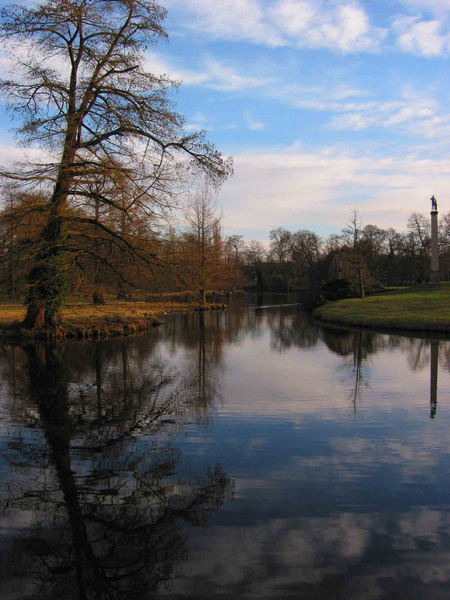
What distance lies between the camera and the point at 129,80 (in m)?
18.7

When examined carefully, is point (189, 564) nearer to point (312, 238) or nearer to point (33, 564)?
point (33, 564)

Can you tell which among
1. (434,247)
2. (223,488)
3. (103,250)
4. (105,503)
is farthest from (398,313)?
(105,503)

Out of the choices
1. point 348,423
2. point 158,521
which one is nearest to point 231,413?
point 348,423

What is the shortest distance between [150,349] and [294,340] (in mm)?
6898

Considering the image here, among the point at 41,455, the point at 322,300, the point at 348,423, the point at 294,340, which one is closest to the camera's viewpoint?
the point at 41,455

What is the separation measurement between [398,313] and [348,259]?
19544 millimetres

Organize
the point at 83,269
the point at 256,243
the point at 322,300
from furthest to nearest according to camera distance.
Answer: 1. the point at 256,243
2. the point at 322,300
3. the point at 83,269

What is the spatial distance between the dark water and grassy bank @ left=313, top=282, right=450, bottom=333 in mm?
13894

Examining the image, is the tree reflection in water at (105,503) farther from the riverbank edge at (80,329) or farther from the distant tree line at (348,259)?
the distant tree line at (348,259)

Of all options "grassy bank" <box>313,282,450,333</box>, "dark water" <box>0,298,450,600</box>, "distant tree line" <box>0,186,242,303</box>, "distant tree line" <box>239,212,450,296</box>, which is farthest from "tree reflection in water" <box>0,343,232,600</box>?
"distant tree line" <box>239,212,450,296</box>

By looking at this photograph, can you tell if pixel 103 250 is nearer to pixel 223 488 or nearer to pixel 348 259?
pixel 223 488

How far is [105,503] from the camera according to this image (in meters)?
5.14

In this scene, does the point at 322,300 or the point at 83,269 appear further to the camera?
the point at 322,300

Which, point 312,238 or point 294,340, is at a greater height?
point 312,238
